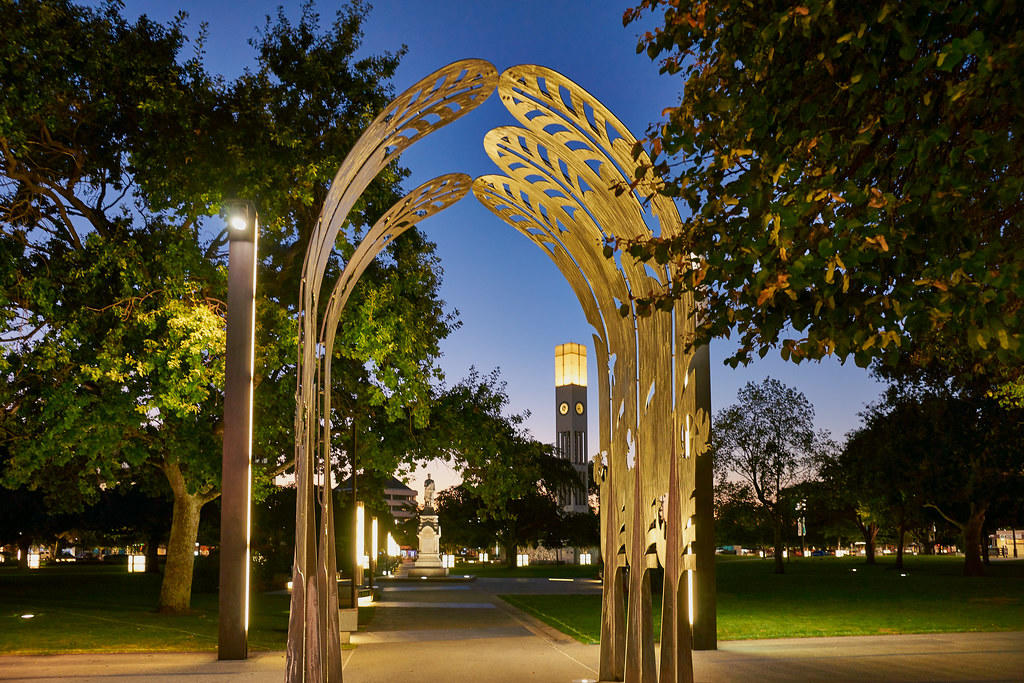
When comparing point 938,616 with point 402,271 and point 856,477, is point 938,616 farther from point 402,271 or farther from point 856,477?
point 856,477

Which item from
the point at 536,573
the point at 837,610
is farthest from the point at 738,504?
the point at 837,610

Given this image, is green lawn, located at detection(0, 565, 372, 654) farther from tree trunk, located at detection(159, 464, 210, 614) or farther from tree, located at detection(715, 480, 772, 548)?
tree, located at detection(715, 480, 772, 548)

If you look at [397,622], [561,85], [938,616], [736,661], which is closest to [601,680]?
[736,661]

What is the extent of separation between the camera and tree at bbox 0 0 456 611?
50.7ft

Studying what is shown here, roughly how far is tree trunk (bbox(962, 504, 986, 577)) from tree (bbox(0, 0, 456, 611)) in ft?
105

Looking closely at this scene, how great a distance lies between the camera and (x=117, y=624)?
698 inches

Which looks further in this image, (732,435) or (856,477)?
(732,435)

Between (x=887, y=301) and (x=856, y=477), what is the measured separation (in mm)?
40410

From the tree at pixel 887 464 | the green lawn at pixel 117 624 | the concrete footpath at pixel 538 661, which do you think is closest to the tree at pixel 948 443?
the tree at pixel 887 464

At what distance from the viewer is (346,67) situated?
1748 centimetres

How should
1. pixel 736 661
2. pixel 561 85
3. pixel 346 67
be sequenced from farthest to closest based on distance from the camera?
1. pixel 346 67
2. pixel 736 661
3. pixel 561 85

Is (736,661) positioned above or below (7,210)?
below

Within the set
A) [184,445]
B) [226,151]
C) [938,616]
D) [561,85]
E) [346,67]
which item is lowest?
[938,616]

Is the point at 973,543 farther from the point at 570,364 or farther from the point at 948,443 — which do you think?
the point at 570,364
